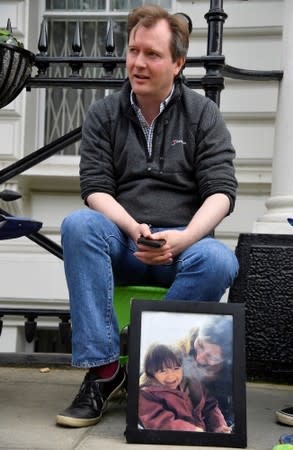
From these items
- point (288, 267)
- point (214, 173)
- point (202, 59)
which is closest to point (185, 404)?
point (214, 173)

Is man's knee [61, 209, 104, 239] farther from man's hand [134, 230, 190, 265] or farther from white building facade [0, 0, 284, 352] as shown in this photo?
white building facade [0, 0, 284, 352]

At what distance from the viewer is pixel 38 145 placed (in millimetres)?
5816

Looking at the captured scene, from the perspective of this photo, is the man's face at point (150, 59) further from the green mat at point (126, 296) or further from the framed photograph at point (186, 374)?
the framed photograph at point (186, 374)

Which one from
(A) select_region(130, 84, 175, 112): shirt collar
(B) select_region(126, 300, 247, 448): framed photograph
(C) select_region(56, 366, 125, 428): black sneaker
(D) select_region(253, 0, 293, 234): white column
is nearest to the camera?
(B) select_region(126, 300, 247, 448): framed photograph

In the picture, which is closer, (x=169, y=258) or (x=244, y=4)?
(x=169, y=258)

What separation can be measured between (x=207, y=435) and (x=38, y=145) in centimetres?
371

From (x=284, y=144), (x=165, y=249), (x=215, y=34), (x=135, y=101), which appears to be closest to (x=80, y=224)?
(x=165, y=249)

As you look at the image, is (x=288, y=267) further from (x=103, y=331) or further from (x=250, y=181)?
(x=250, y=181)

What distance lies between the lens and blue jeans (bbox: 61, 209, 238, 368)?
2.72 meters

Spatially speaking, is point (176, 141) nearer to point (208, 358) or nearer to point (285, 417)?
point (208, 358)

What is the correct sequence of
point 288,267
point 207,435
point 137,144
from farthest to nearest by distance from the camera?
1. point 288,267
2. point 137,144
3. point 207,435

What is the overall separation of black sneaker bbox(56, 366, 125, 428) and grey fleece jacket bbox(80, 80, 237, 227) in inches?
24.3

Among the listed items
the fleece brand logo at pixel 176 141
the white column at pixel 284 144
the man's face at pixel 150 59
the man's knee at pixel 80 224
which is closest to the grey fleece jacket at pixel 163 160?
the fleece brand logo at pixel 176 141

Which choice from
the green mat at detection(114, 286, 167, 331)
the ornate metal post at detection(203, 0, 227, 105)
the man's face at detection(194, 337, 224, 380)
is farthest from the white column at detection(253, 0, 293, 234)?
the man's face at detection(194, 337, 224, 380)
